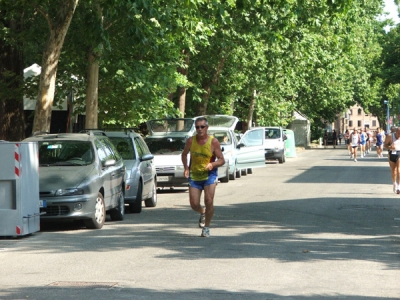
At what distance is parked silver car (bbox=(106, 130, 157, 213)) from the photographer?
1894 cm

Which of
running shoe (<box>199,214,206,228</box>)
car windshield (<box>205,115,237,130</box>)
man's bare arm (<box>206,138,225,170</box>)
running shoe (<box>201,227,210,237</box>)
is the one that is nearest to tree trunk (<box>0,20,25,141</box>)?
car windshield (<box>205,115,237,130</box>)

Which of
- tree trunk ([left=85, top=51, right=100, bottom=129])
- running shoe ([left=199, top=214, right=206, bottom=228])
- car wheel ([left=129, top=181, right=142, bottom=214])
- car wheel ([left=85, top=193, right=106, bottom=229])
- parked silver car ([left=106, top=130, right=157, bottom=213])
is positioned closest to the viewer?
running shoe ([left=199, top=214, right=206, bottom=228])

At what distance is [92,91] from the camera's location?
91.5 feet

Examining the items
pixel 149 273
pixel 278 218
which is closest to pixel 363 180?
pixel 278 218

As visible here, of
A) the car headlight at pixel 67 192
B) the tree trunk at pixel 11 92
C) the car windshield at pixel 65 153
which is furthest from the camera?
the tree trunk at pixel 11 92

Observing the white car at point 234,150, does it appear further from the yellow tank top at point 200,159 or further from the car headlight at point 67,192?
the yellow tank top at point 200,159

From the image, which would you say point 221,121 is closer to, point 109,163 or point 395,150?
point 395,150

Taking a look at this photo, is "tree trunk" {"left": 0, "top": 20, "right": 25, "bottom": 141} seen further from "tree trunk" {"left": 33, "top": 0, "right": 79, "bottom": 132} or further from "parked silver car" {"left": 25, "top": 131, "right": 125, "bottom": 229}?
"parked silver car" {"left": 25, "top": 131, "right": 125, "bottom": 229}

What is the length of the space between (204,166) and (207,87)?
33.4 metres

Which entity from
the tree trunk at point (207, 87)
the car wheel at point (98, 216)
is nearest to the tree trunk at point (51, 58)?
the car wheel at point (98, 216)

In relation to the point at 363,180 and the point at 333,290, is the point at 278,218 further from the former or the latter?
the point at 363,180

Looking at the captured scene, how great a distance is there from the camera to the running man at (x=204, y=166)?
1452 centimetres

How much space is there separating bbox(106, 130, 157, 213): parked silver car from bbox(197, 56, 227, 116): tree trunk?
82.5 ft

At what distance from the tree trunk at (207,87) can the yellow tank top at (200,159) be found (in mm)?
31078
